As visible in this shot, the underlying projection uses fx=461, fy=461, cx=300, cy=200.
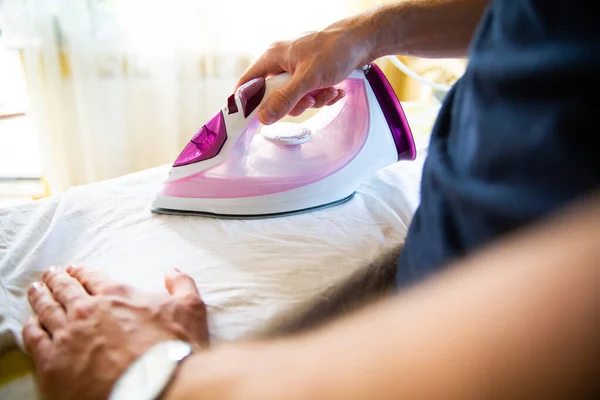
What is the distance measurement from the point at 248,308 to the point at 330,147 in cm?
40

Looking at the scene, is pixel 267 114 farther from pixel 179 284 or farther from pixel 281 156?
pixel 179 284

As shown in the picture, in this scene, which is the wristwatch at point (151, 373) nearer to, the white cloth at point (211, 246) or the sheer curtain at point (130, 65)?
the white cloth at point (211, 246)

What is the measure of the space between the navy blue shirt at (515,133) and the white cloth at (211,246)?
197 millimetres

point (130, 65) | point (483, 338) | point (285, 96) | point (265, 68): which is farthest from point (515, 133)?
point (130, 65)

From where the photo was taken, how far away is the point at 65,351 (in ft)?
1.42

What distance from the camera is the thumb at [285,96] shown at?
74 cm

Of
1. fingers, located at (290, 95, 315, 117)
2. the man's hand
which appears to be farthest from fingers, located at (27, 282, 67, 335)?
fingers, located at (290, 95, 315, 117)

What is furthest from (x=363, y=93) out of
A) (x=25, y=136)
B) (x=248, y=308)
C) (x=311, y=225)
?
(x=25, y=136)

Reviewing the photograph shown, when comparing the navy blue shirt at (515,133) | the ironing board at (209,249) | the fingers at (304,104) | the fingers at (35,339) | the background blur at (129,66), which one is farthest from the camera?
the background blur at (129,66)

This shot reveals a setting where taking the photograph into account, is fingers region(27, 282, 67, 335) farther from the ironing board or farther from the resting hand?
the resting hand

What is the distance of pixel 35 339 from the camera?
47 cm

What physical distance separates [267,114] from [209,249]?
0.78 feet

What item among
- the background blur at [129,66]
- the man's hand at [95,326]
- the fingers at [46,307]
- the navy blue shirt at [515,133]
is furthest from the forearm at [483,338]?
the background blur at [129,66]

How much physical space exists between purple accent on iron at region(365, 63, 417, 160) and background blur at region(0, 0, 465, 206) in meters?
0.48
